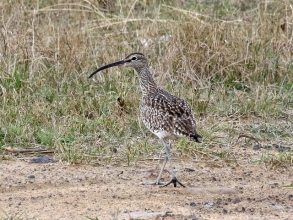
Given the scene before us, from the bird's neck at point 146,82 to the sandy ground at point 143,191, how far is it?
26.8 inches

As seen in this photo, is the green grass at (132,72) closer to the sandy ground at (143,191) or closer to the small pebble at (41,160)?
the small pebble at (41,160)

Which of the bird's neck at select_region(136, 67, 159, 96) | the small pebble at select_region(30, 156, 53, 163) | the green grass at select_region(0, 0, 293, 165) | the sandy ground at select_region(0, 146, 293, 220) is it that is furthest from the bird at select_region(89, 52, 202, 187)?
the small pebble at select_region(30, 156, 53, 163)

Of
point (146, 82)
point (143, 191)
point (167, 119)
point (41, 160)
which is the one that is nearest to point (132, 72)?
point (146, 82)

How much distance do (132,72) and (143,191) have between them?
3.23 m

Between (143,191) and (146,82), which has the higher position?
(146,82)

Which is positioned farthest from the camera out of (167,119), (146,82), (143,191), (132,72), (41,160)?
(132,72)

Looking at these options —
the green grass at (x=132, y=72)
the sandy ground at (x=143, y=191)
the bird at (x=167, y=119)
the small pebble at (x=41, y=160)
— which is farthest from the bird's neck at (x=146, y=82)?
the small pebble at (x=41, y=160)

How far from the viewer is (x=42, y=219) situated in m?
6.67

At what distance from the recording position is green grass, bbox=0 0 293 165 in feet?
28.7

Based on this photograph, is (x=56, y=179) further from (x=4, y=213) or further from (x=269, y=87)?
(x=269, y=87)

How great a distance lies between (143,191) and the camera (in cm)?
745

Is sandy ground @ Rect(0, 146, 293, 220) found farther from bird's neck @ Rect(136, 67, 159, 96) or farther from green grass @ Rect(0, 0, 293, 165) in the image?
bird's neck @ Rect(136, 67, 159, 96)

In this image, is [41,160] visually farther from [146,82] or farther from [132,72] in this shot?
[132,72]

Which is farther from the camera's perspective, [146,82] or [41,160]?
[146,82]
